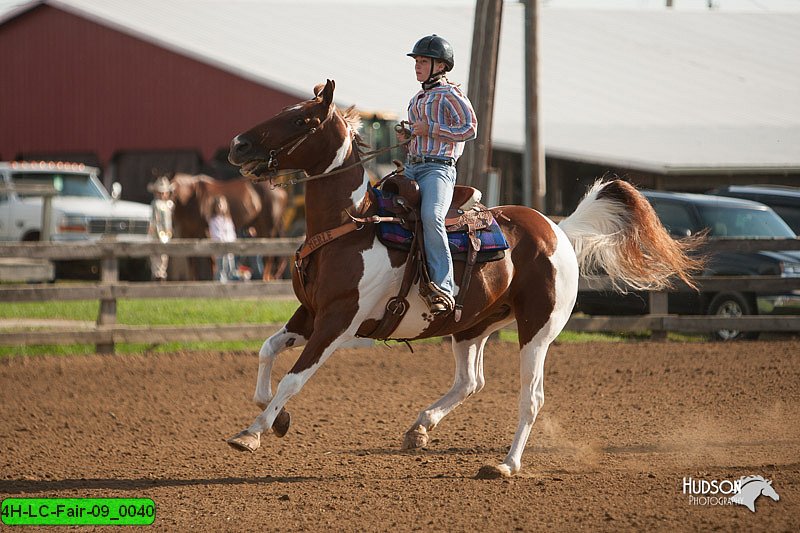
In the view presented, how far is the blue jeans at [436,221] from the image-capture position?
258 inches

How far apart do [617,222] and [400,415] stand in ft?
8.38

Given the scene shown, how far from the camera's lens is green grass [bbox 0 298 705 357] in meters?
12.5

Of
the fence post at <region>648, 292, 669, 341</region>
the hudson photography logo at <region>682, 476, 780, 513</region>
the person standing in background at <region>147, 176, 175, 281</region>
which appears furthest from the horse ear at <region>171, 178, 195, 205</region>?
the hudson photography logo at <region>682, 476, 780, 513</region>

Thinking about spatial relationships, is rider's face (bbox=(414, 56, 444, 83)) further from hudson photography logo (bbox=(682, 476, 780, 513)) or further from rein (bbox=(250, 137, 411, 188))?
hudson photography logo (bbox=(682, 476, 780, 513))

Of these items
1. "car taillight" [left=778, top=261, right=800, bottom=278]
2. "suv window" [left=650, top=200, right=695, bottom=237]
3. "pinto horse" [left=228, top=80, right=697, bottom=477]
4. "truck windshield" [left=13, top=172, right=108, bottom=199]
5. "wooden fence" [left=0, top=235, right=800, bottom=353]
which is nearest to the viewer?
"pinto horse" [left=228, top=80, right=697, bottom=477]

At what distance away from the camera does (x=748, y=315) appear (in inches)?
527

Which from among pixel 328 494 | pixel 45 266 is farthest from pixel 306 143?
pixel 45 266

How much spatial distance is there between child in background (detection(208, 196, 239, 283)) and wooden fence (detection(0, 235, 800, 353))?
699cm

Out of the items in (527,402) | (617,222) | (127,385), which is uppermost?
(617,222)

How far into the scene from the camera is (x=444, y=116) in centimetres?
665

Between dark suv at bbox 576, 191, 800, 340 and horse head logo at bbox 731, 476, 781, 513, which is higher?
dark suv at bbox 576, 191, 800, 340

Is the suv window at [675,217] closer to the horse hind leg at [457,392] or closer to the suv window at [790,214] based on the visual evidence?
the suv window at [790,214]

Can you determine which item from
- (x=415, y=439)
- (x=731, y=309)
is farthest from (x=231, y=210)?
(x=415, y=439)

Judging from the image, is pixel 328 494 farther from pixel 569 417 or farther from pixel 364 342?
pixel 364 342
